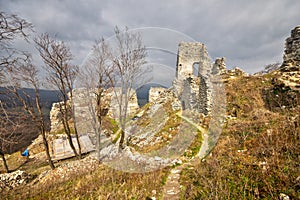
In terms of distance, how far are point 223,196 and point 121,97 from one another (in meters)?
7.47

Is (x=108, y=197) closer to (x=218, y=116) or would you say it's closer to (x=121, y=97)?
(x=121, y=97)

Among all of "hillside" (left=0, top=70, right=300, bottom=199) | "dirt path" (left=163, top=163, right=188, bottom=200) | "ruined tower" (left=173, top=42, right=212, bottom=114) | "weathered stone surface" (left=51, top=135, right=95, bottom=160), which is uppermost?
"ruined tower" (left=173, top=42, right=212, bottom=114)

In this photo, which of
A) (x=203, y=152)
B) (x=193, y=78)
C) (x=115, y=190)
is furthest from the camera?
(x=193, y=78)

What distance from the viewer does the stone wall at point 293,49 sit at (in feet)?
37.9

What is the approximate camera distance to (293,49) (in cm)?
1191

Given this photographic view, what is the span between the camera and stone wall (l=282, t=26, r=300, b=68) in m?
11.5

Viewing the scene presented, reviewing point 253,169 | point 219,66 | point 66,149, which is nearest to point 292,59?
point 219,66

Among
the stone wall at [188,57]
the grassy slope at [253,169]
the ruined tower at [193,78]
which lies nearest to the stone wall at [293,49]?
the ruined tower at [193,78]

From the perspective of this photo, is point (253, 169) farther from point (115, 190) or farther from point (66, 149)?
point (66, 149)

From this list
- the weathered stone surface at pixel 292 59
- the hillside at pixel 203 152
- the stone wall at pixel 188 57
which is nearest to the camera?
Result: the hillside at pixel 203 152

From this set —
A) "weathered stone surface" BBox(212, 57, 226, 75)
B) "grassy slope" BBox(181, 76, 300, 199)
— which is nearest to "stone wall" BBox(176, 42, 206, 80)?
"weathered stone surface" BBox(212, 57, 226, 75)

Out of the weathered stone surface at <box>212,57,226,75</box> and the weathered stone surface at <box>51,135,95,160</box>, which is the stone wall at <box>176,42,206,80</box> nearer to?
the weathered stone surface at <box>212,57,226,75</box>

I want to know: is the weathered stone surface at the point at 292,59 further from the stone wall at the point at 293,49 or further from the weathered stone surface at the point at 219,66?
the weathered stone surface at the point at 219,66

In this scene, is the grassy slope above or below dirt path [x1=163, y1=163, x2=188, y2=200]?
above
